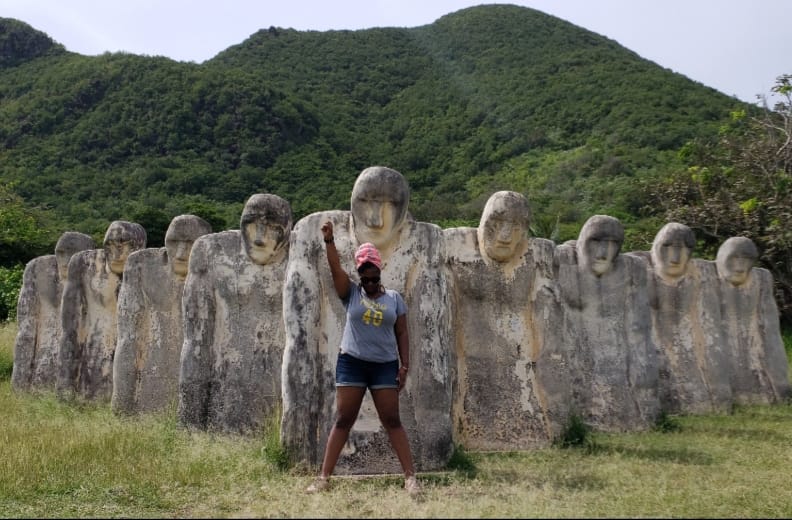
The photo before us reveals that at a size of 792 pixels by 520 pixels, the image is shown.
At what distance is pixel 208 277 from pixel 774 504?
5167mm

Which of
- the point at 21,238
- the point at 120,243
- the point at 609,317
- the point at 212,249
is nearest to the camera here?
the point at 212,249

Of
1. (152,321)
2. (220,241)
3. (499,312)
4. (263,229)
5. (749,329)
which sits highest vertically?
(263,229)

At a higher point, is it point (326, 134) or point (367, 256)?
point (326, 134)

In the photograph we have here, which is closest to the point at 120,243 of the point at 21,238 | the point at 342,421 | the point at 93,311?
the point at 93,311

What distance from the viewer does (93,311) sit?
433 inches

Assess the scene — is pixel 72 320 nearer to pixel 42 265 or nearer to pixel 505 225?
pixel 42 265

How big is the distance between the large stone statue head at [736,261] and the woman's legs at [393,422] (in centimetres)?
718

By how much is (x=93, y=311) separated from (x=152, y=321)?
159cm

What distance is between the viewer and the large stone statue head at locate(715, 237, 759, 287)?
11.2 m

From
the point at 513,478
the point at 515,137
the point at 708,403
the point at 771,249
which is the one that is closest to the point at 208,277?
the point at 513,478

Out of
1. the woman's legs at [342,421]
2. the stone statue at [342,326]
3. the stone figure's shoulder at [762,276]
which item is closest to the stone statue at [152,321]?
the stone statue at [342,326]

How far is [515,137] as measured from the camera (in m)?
34.1

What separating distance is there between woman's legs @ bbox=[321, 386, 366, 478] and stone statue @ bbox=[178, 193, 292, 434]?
2763 millimetres

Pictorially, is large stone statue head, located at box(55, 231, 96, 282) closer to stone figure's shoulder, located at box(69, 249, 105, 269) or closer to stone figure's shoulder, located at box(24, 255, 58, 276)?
stone figure's shoulder, located at box(24, 255, 58, 276)
